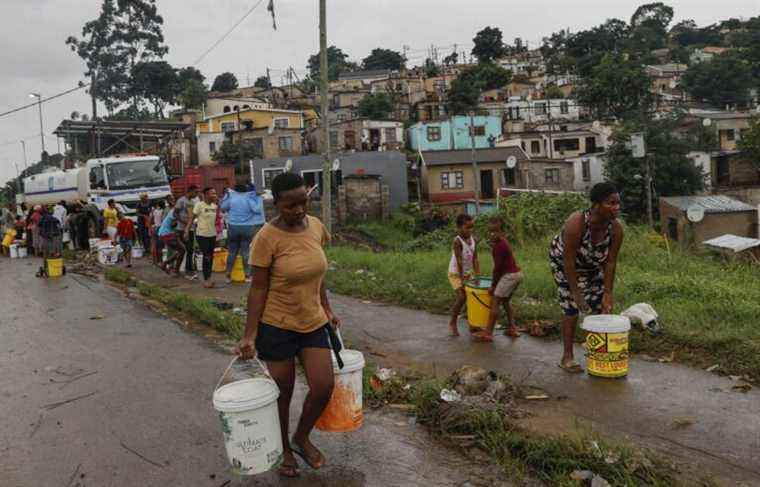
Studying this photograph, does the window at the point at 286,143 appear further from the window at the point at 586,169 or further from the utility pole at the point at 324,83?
the utility pole at the point at 324,83

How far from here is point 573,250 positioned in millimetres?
5125

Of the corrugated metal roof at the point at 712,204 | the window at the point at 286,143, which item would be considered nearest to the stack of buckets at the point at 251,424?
the corrugated metal roof at the point at 712,204

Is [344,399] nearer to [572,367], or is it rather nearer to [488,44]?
[572,367]

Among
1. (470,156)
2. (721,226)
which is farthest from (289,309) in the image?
(470,156)

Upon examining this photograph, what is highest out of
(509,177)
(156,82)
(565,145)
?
(156,82)

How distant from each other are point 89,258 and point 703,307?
14115mm

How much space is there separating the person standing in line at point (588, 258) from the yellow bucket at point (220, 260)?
8.23m

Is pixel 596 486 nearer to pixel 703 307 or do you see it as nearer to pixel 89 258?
pixel 703 307

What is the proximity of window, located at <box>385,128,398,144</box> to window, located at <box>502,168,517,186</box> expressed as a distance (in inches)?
435

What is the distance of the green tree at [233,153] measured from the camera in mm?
45531

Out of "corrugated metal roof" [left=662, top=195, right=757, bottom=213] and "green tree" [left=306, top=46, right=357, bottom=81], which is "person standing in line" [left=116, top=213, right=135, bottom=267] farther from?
"green tree" [left=306, top=46, right=357, bottom=81]

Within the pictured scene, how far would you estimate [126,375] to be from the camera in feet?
19.0

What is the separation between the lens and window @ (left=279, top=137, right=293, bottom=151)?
4681 centimetres

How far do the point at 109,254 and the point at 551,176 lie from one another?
3445 cm
